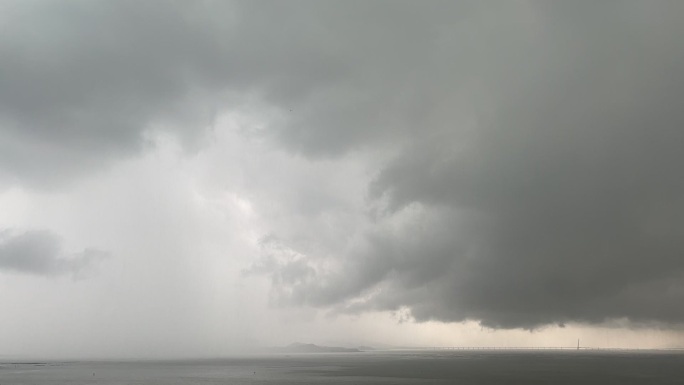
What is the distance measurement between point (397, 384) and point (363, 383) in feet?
34.3

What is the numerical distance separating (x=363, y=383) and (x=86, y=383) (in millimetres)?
86711

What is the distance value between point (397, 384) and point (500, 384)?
28.4 metres

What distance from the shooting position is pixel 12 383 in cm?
14712

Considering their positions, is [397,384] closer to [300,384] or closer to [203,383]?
[300,384]

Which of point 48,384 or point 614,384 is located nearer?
point 614,384

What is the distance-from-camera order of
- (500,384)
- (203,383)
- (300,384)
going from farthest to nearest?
(203,383) → (300,384) → (500,384)

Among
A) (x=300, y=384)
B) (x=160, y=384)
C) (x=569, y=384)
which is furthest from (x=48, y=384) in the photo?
(x=569, y=384)

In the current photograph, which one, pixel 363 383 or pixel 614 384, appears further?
pixel 363 383

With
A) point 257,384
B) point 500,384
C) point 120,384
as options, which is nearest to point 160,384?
point 120,384

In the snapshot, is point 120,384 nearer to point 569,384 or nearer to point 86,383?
point 86,383

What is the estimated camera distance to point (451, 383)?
433 ft

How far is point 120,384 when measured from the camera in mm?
138625

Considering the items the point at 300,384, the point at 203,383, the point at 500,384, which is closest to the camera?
the point at 500,384

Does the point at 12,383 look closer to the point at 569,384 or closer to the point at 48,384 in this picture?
the point at 48,384
